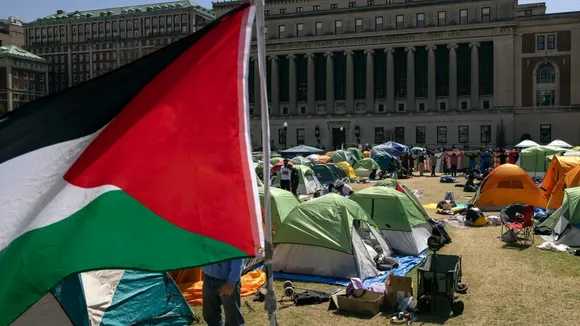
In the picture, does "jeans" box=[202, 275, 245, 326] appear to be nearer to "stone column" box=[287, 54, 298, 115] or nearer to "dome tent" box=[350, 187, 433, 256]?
"dome tent" box=[350, 187, 433, 256]

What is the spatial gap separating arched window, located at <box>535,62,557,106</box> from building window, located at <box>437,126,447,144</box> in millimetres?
11904

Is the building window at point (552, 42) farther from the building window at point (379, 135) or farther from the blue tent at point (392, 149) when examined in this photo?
the blue tent at point (392, 149)

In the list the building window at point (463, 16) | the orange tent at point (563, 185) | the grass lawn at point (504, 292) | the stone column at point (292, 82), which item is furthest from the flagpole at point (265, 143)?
the stone column at point (292, 82)

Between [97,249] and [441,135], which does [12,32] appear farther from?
[97,249]

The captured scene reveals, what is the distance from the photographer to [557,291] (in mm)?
10672

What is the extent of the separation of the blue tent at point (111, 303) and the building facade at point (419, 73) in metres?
65.8

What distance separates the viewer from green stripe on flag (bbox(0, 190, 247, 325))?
4.12 metres

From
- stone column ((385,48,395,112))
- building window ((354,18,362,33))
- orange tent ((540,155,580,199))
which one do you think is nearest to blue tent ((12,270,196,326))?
orange tent ((540,155,580,199))

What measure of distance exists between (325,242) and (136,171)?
7725mm

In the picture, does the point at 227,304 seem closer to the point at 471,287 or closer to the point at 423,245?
the point at 471,287

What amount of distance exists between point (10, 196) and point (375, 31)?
74.1 metres

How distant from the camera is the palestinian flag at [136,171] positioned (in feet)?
13.9

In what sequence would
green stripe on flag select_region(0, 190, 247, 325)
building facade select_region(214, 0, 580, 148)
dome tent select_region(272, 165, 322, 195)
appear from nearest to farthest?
green stripe on flag select_region(0, 190, 247, 325) < dome tent select_region(272, 165, 322, 195) < building facade select_region(214, 0, 580, 148)

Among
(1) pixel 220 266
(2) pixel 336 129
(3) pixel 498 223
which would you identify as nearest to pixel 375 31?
(2) pixel 336 129
